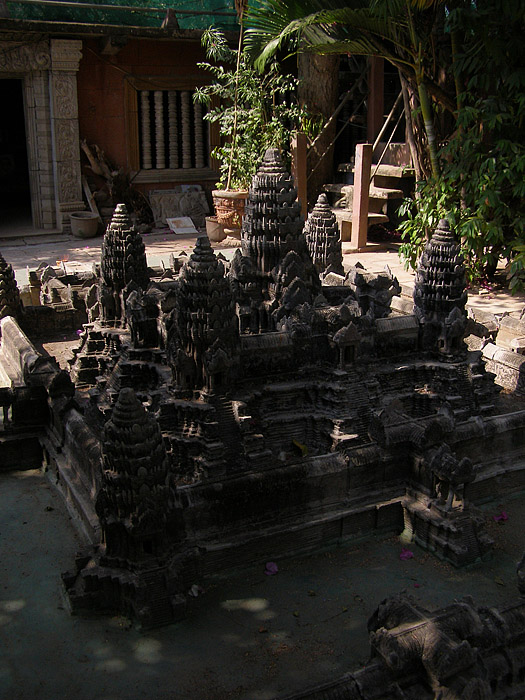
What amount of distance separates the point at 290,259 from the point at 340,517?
6230 millimetres

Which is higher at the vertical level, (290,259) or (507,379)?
(290,259)

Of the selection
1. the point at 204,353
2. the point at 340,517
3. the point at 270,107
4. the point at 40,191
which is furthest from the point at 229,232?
the point at 340,517

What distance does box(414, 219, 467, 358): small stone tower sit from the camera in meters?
13.7

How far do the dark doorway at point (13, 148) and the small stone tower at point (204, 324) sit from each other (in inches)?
1036

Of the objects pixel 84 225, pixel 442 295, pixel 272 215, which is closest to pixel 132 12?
pixel 84 225

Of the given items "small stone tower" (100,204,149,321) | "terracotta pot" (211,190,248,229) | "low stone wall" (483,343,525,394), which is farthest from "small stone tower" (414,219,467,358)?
"terracotta pot" (211,190,248,229)

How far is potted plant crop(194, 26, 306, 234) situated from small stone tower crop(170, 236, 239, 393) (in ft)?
48.5

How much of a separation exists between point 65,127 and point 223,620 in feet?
77.9

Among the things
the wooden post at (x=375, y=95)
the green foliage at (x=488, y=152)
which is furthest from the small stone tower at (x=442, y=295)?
the wooden post at (x=375, y=95)

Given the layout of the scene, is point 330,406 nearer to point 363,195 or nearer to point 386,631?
point 386,631

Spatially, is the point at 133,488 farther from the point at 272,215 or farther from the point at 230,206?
the point at 230,206

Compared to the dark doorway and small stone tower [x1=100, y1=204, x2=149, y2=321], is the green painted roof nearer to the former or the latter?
the dark doorway

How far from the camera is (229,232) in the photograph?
1062 inches

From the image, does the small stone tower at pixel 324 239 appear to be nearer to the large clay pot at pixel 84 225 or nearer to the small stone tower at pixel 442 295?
the small stone tower at pixel 442 295
